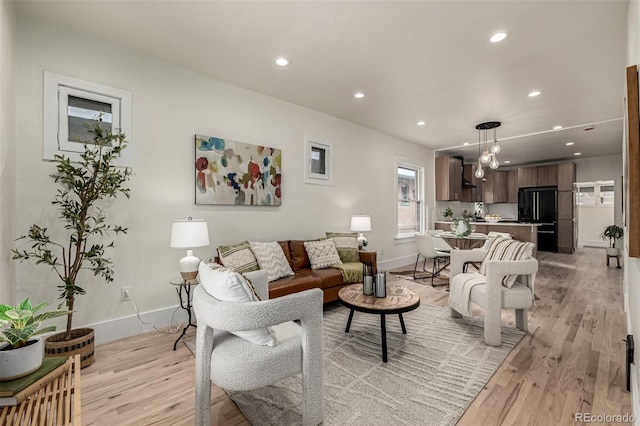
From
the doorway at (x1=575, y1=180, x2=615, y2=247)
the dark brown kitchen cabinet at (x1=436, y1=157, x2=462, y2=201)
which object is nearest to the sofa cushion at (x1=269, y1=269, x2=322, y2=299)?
the dark brown kitchen cabinet at (x1=436, y1=157, x2=462, y2=201)

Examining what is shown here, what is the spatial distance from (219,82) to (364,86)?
70.3 inches

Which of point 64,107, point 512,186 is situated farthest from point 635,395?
point 512,186

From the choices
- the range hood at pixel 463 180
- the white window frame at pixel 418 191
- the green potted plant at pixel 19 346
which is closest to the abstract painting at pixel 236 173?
the green potted plant at pixel 19 346

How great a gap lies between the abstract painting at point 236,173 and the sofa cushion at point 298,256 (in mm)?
628

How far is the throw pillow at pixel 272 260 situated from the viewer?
10.4 feet

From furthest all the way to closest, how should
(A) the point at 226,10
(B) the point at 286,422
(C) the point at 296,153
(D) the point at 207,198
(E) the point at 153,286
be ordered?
(C) the point at 296,153, (D) the point at 207,198, (E) the point at 153,286, (A) the point at 226,10, (B) the point at 286,422

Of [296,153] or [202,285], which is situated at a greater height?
[296,153]

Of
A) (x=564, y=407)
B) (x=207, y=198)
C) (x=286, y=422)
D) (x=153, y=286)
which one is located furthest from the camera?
(x=207, y=198)

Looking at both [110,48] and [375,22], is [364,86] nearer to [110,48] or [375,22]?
[375,22]

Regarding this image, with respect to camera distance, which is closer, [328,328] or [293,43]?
[293,43]

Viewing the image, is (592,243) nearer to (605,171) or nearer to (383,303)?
(605,171)

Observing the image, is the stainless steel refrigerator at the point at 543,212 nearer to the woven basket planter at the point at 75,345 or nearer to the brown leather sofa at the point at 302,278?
the brown leather sofa at the point at 302,278

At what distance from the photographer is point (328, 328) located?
299 cm

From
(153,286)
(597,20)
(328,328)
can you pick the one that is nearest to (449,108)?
(597,20)
